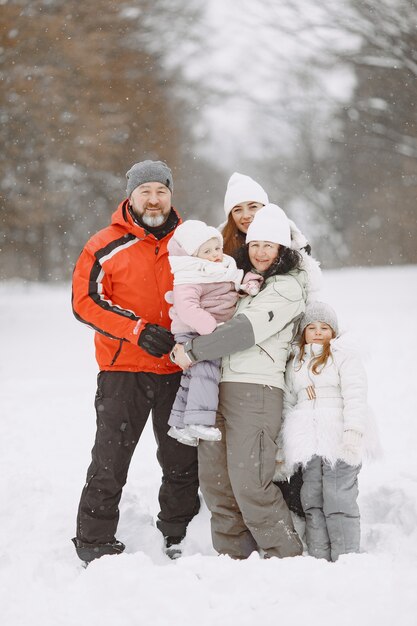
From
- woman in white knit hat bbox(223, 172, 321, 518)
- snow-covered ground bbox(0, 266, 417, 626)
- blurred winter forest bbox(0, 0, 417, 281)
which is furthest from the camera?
blurred winter forest bbox(0, 0, 417, 281)

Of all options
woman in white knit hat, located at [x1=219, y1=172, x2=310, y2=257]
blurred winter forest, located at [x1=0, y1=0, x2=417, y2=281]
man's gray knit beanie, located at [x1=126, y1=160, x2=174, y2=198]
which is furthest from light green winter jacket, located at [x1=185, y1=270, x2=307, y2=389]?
blurred winter forest, located at [x1=0, y1=0, x2=417, y2=281]

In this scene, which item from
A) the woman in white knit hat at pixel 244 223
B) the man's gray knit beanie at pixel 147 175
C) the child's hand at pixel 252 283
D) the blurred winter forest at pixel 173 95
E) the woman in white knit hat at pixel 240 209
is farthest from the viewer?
the blurred winter forest at pixel 173 95

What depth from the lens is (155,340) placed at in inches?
133

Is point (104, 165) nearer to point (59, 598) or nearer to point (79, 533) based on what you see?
point (79, 533)

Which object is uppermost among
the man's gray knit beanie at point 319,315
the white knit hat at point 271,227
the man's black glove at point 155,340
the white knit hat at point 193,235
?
the white knit hat at point 271,227

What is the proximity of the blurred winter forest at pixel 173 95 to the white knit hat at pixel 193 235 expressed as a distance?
6.88 m

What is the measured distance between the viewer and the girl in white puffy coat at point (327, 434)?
3221mm

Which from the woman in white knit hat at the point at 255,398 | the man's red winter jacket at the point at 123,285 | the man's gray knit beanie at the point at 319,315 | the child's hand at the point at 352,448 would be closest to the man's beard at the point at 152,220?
the man's red winter jacket at the point at 123,285

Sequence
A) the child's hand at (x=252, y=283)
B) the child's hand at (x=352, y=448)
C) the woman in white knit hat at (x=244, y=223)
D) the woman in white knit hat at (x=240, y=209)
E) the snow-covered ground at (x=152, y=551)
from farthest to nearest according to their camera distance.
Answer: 1. the woman in white knit hat at (x=240, y=209)
2. the woman in white knit hat at (x=244, y=223)
3. the child's hand at (x=252, y=283)
4. the child's hand at (x=352, y=448)
5. the snow-covered ground at (x=152, y=551)

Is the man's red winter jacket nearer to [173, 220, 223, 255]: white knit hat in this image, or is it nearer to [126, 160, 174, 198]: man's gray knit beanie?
[126, 160, 174, 198]: man's gray knit beanie

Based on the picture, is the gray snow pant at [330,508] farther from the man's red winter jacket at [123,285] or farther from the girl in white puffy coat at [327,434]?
the man's red winter jacket at [123,285]

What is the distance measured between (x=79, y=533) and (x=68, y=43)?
10093 mm

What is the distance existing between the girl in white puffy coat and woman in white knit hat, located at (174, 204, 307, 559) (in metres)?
0.09

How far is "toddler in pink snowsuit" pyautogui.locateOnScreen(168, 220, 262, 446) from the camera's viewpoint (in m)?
3.22
